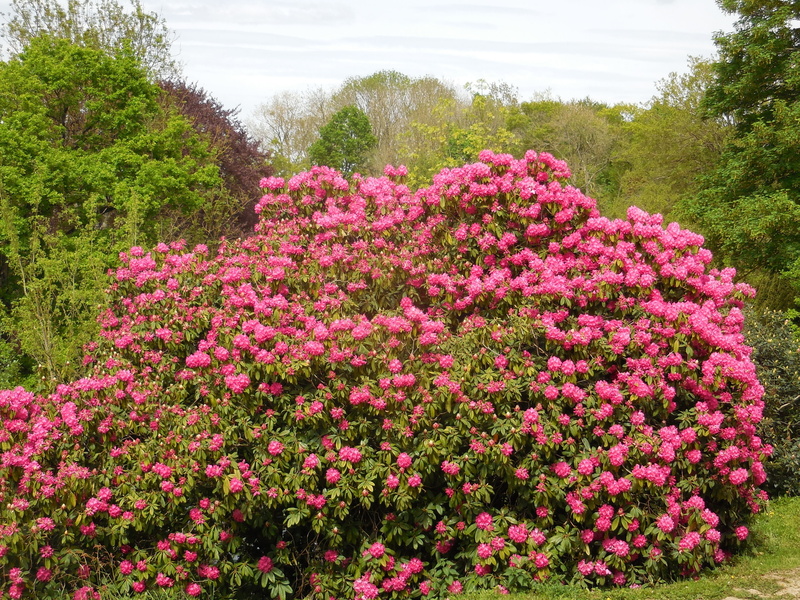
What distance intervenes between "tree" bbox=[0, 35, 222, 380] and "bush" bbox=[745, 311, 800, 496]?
37.5ft

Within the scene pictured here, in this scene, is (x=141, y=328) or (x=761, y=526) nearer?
(x=141, y=328)

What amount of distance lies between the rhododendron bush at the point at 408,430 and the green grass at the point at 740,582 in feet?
0.65

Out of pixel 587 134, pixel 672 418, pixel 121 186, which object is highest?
pixel 587 134

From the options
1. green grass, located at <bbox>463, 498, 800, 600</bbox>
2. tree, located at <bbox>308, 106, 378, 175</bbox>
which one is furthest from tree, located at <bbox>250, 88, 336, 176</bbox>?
green grass, located at <bbox>463, 498, 800, 600</bbox>

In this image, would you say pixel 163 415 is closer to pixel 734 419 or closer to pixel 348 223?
pixel 348 223

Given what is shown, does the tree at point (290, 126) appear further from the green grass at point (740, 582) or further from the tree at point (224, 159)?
the green grass at point (740, 582)

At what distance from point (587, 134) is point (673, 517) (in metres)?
38.5

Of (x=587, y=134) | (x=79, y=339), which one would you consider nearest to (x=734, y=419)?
(x=79, y=339)

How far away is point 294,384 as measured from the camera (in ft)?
22.4

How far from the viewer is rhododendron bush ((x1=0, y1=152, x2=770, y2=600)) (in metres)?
6.45

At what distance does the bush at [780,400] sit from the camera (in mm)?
10148

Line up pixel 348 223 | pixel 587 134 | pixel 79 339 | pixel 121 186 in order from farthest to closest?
1. pixel 587 134
2. pixel 121 186
3. pixel 79 339
4. pixel 348 223

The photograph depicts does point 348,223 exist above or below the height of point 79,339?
above

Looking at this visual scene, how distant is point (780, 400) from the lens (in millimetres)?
10352
